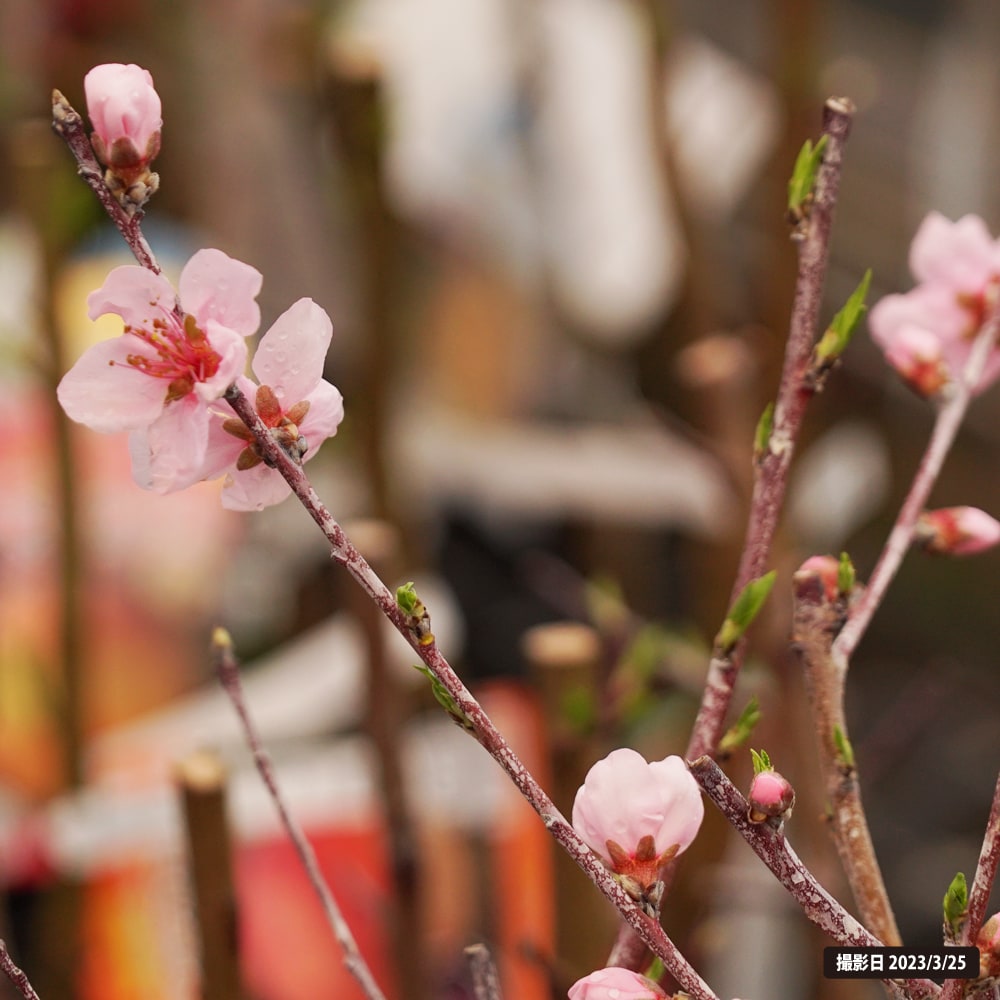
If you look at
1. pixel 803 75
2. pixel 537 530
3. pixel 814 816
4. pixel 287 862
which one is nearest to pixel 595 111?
pixel 537 530

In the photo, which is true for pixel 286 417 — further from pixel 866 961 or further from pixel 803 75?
pixel 803 75

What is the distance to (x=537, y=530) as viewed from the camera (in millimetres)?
1404

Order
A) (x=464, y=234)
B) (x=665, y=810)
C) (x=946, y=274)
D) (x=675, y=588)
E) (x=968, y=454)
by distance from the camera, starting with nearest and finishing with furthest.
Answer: (x=665, y=810) → (x=946, y=274) → (x=968, y=454) → (x=675, y=588) → (x=464, y=234)

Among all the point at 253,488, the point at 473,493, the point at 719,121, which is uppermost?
the point at 719,121

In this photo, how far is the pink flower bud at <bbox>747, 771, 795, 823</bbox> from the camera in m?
0.21

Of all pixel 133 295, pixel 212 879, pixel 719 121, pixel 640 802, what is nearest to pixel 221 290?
pixel 133 295

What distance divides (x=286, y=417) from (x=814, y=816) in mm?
385

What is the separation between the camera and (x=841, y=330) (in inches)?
11.3

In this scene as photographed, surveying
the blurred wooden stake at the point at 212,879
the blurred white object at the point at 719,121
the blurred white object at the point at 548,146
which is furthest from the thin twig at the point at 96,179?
the blurred white object at the point at 548,146

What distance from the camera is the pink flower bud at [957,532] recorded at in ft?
1.07

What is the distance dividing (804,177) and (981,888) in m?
0.17

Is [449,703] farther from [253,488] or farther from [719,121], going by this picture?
[719,121]

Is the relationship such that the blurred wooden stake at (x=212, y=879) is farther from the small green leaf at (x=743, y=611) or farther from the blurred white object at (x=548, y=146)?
the blurred white object at (x=548, y=146)

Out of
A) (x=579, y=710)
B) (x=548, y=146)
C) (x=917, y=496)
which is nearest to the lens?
(x=917, y=496)
